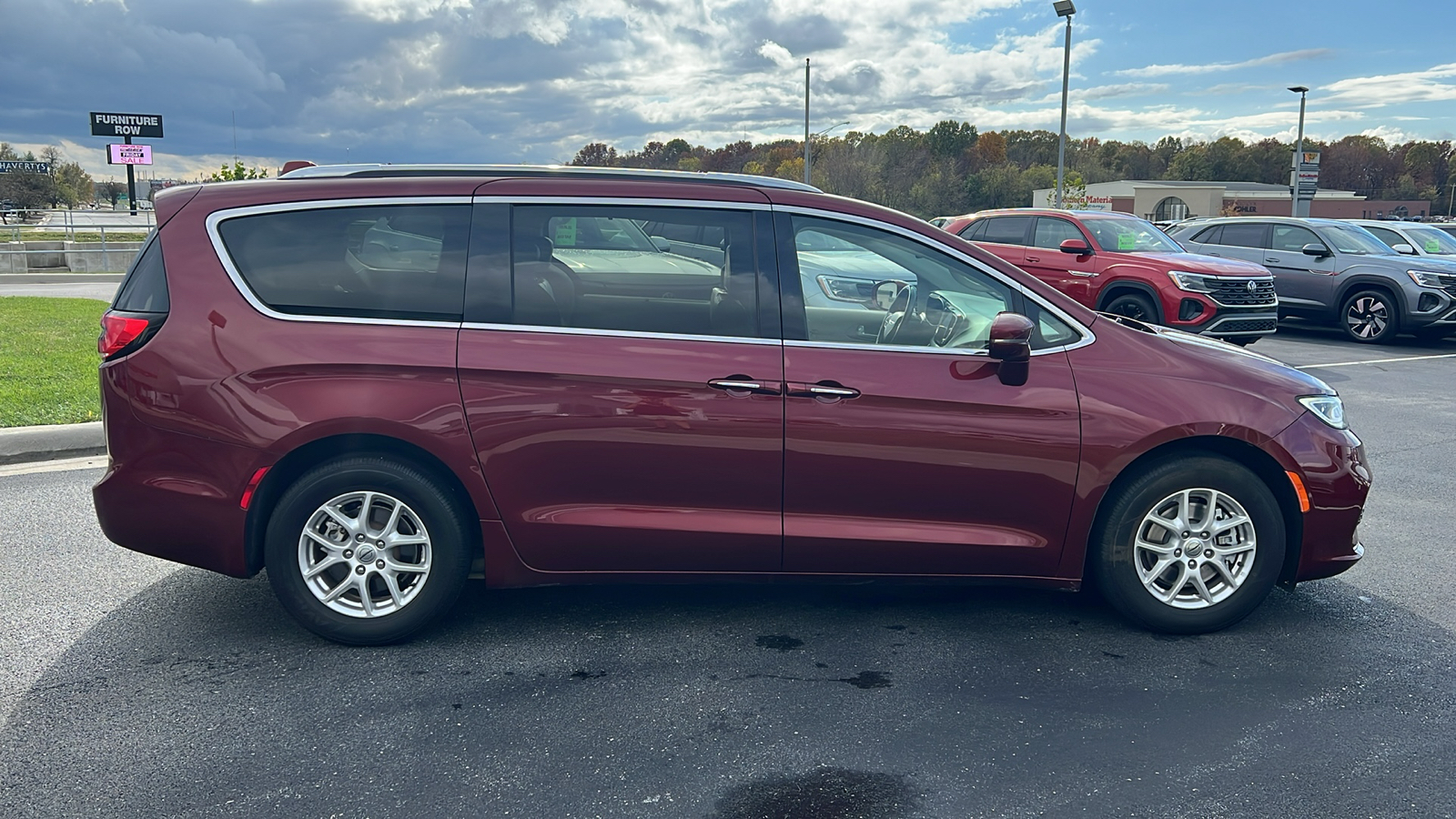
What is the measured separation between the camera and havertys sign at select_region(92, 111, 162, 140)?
57406 mm

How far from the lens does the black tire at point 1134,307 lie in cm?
1262

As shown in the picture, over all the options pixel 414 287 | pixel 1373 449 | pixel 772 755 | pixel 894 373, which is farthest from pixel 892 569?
Answer: pixel 1373 449

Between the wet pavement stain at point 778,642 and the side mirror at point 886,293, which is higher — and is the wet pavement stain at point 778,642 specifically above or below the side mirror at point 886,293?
below

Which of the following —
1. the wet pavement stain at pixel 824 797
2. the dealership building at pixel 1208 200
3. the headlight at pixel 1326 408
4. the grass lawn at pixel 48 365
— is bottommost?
the wet pavement stain at pixel 824 797

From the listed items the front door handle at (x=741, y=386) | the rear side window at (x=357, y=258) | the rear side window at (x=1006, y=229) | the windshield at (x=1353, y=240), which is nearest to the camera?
the front door handle at (x=741, y=386)

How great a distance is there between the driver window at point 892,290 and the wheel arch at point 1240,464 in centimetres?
77

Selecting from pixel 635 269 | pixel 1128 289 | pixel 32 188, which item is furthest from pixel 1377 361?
pixel 32 188

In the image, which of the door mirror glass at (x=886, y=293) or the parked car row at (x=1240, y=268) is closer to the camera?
the door mirror glass at (x=886, y=293)

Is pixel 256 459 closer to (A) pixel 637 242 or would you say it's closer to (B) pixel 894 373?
(A) pixel 637 242

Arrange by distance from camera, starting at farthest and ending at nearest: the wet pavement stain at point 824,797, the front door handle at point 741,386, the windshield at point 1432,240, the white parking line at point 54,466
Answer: the windshield at point 1432,240 → the white parking line at point 54,466 → the front door handle at point 741,386 → the wet pavement stain at point 824,797

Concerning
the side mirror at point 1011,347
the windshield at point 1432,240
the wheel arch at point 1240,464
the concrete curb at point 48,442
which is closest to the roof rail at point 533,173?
the side mirror at point 1011,347

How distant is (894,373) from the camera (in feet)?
13.0

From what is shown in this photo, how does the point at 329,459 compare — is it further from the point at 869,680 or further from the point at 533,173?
the point at 869,680

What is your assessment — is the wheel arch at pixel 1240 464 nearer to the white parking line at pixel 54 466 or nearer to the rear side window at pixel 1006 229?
the white parking line at pixel 54 466
